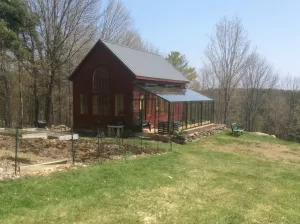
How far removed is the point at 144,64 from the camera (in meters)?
21.5

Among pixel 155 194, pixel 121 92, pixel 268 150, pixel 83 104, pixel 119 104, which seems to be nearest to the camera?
pixel 155 194

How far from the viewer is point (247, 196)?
25.5 ft

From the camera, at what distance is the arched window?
2005cm

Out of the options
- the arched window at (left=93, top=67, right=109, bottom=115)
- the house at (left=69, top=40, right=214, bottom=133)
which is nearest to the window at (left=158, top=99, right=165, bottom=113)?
the house at (left=69, top=40, right=214, bottom=133)

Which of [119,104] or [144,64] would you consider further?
[144,64]

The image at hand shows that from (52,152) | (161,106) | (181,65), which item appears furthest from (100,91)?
(181,65)

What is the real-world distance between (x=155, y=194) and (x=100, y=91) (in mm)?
13811

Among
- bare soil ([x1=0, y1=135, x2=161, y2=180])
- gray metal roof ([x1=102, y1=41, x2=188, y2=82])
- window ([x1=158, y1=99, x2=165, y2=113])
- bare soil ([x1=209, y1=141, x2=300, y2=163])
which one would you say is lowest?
bare soil ([x1=209, y1=141, x2=300, y2=163])

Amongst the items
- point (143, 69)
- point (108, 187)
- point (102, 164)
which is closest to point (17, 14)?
point (143, 69)

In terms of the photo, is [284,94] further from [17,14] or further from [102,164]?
[102,164]

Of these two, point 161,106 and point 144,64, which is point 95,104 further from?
point 161,106

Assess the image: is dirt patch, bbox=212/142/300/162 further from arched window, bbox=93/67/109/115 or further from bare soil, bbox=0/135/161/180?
arched window, bbox=93/67/109/115

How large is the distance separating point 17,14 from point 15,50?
8.64 feet

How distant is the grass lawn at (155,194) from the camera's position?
593cm
